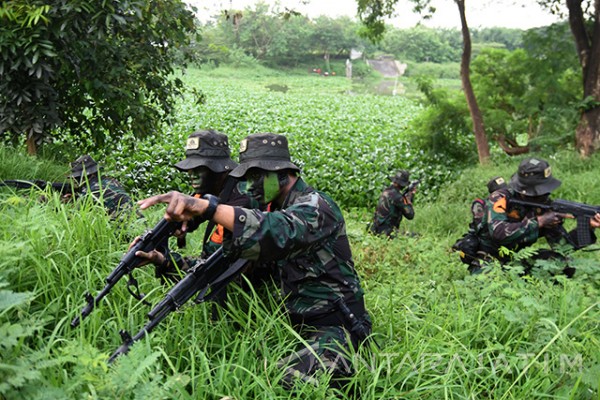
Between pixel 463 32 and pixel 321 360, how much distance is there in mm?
11525

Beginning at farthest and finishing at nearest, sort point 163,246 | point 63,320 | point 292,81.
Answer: point 292,81 < point 163,246 < point 63,320

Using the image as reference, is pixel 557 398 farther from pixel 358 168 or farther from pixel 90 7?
pixel 358 168

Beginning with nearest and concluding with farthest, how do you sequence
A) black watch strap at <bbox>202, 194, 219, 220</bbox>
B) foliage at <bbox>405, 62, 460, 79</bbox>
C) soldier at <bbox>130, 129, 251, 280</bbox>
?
black watch strap at <bbox>202, 194, 219, 220</bbox>, soldier at <bbox>130, 129, 251, 280</bbox>, foliage at <bbox>405, 62, 460, 79</bbox>

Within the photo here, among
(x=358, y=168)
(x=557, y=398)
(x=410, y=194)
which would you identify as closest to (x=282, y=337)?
(x=557, y=398)

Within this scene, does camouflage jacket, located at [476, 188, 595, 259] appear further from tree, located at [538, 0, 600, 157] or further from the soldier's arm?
tree, located at [538, 0, 600, 157]

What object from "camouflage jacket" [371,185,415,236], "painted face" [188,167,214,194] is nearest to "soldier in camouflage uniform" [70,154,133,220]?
"painted face" [188,167,214,194]

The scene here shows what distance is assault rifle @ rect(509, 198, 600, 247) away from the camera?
14.9 ft

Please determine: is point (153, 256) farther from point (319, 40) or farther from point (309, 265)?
point (319, 40)

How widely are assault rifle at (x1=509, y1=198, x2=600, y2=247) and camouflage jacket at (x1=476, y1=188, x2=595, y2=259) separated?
67 mm

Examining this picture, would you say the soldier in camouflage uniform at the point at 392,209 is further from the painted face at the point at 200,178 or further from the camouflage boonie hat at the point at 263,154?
the camouflage boonie hat at the point at 263,154

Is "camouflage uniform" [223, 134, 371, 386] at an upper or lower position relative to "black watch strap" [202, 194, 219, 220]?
lower

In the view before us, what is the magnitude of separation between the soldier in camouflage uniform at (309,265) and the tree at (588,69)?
382 inches

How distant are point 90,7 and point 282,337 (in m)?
3.32

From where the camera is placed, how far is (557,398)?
237 centimetres
